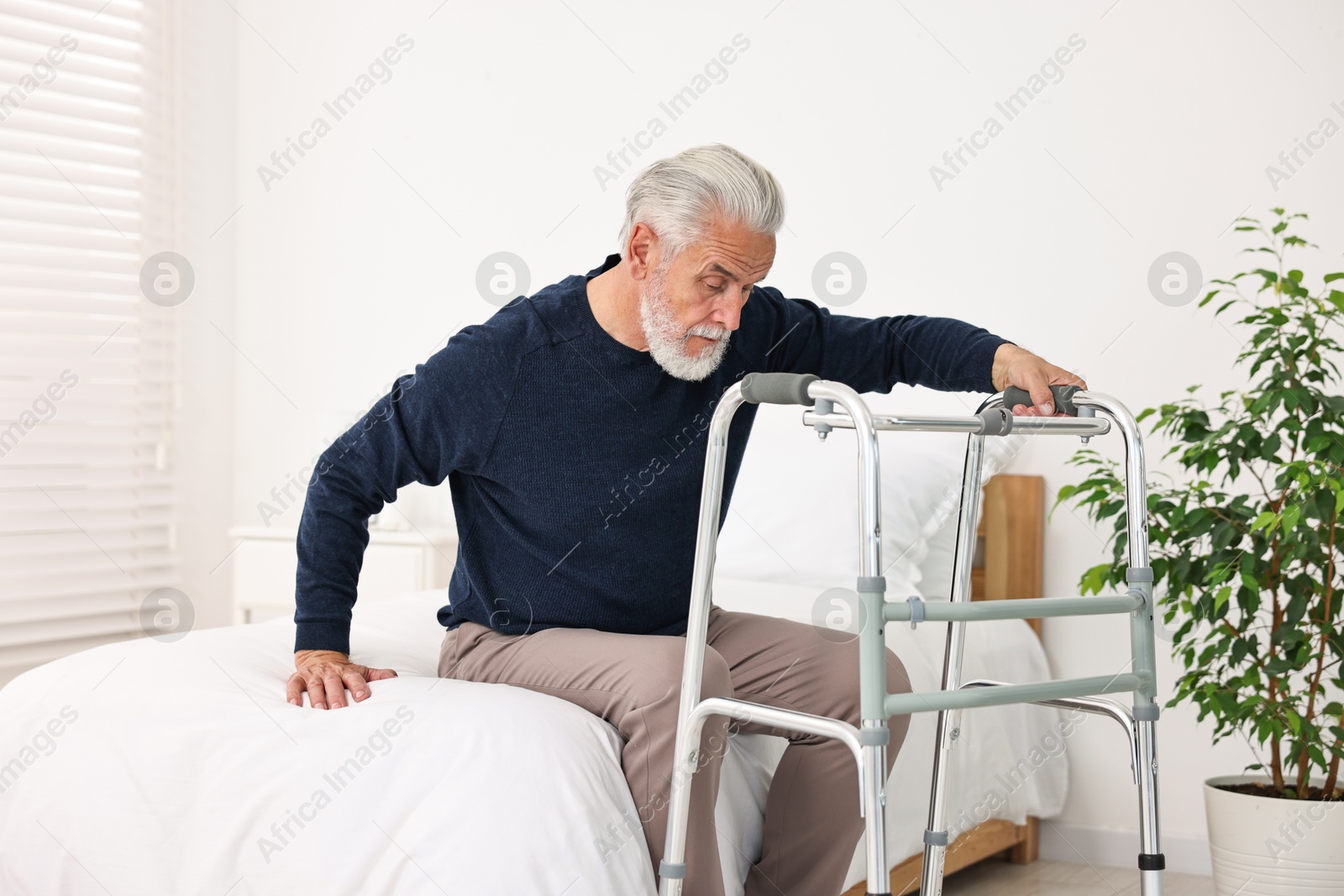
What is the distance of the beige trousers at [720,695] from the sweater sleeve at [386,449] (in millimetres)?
197

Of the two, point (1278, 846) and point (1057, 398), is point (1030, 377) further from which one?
point (1278, 846)

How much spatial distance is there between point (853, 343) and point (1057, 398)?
1.37 ft

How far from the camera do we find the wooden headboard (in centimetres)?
278

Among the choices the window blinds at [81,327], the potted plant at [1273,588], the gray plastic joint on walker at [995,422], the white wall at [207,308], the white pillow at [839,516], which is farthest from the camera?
the white wall at [207,308]

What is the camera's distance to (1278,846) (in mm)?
2076

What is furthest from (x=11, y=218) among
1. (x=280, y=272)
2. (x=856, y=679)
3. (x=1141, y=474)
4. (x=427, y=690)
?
(x=1141, y=474)

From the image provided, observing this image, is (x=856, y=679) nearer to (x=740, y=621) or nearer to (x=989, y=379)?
(x=740, y=621)

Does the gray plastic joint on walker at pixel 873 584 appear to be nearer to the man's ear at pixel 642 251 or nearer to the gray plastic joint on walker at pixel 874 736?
the gray plastic joint on walker at pixel 874 736

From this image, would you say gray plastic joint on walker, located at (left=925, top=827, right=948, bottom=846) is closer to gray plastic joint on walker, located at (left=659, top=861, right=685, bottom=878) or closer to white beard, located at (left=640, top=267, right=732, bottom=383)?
gray plastic joint on walker, located at (left=659, top=861, right=685, bottom=878)

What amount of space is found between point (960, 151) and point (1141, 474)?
1.71 m

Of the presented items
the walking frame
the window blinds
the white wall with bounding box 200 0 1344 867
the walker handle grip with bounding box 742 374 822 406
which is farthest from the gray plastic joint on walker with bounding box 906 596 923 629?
the window blinds

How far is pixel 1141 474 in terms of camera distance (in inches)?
53.1

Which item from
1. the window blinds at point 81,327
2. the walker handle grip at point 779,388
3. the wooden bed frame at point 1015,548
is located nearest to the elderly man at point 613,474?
the walker handle grip at point 779,388

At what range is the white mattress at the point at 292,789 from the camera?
1207mm
